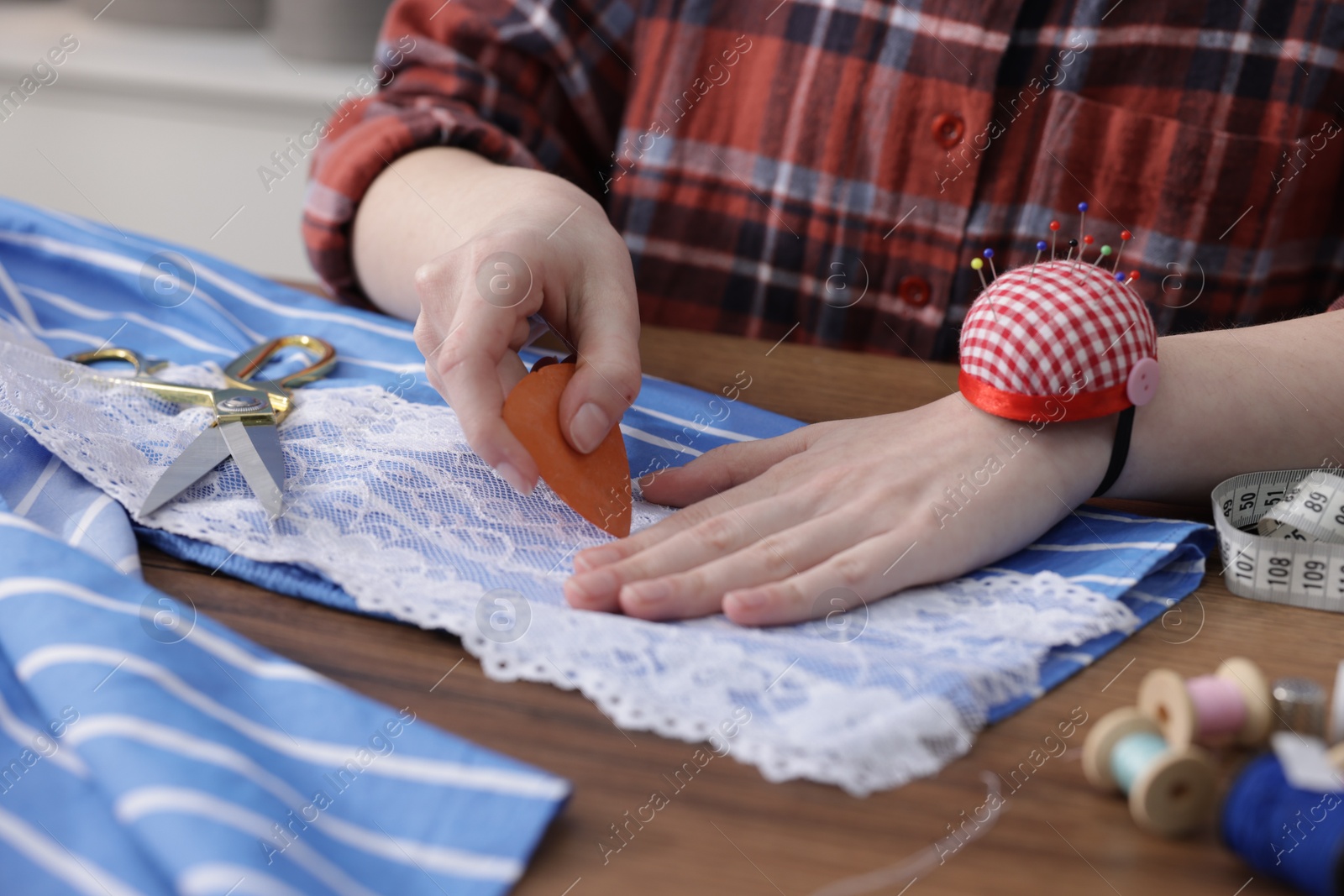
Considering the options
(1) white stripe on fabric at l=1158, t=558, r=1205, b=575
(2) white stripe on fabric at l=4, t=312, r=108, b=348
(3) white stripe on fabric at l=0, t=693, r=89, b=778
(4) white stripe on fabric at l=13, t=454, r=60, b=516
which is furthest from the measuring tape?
(2) white stripe on fabric at l=4, t=312, r=108, b=348

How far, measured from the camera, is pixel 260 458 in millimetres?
729

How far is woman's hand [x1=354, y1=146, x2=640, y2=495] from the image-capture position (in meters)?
0.70

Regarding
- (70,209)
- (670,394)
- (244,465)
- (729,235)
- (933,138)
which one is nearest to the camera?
(244,465)

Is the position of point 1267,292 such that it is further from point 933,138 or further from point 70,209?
point 70,209

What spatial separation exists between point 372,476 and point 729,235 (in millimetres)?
631

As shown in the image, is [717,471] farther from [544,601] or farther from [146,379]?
[146,379]

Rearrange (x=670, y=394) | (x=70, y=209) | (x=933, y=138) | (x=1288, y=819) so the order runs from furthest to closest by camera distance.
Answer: (x=70, y=209) → (x=933, y=138) → (x=670, y=394) → (x=1288, y=819)

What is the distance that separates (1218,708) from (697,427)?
0.46 meters

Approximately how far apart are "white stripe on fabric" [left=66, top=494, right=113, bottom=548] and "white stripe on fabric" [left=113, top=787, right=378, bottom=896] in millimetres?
268

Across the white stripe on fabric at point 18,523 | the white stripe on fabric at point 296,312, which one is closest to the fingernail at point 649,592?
the white stripe on fabric at point 18,523

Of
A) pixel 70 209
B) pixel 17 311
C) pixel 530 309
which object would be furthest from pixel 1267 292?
pixel 70 209

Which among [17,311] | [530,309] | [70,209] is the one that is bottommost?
[70,209]

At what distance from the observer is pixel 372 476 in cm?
73

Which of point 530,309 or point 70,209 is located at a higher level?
point 530,309
